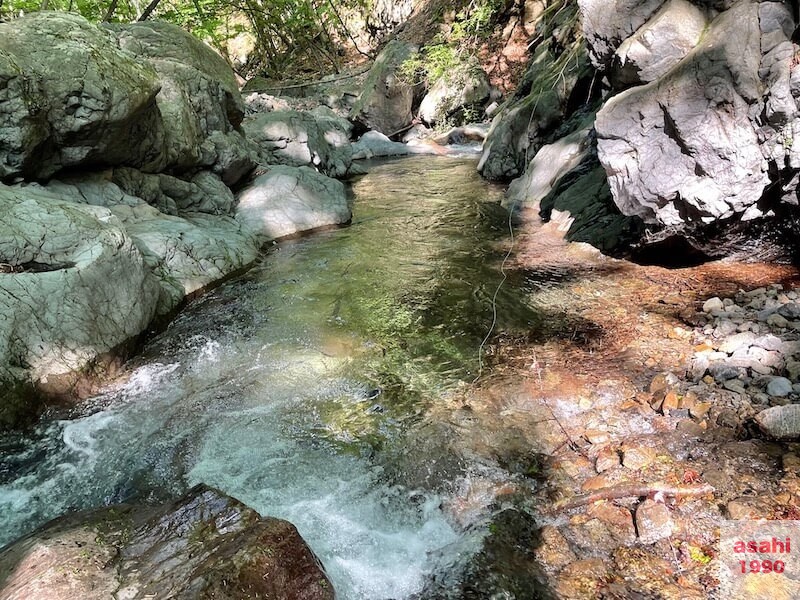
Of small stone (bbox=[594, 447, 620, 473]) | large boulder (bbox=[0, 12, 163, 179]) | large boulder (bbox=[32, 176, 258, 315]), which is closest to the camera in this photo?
small stone (bbox=[594, 447, 620, 473])

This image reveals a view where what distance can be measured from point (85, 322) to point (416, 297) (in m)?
3.47

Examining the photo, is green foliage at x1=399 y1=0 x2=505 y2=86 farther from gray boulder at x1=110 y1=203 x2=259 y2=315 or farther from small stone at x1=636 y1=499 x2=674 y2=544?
small stone at x1=636 y1=499 x2=674 y2=544

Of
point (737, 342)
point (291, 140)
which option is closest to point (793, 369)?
point (737, 342)

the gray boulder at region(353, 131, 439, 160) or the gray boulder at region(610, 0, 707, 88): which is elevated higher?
the gray boulder at region(610, 0, 707, 88)

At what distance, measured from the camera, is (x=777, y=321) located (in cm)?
407

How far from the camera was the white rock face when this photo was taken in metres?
4.22

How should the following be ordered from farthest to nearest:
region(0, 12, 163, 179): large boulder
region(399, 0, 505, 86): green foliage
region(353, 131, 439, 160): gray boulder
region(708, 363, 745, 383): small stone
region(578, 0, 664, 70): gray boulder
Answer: region(353, 131, 439, 160): gray boulder, region(399, 0, 505, 86): green foliage, region(0, 12, 163, 179): large boulder, region(578, 0, 664, 70): gray boulder, region(708, 363, 745, 383): small stone

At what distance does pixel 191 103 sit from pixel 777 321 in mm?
9672

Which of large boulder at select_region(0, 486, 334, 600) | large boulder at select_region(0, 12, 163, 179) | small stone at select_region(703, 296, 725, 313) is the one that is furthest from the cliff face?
large boulder at select_region(0, 12, 163, 179)

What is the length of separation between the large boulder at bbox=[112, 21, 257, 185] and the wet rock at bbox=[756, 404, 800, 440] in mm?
8664

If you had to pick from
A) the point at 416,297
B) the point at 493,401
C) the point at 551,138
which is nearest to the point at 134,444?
the point at 493,401

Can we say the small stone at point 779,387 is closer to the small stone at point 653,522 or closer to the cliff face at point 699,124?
the small stone at point 653,522

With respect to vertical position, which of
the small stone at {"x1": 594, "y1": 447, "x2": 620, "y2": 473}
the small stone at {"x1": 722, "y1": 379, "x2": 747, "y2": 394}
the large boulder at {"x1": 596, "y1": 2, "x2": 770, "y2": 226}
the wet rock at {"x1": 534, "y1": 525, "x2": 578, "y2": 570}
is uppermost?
the large boulder at {"x1": 596, "y1": 2, "x2": 770, "y2": 226}

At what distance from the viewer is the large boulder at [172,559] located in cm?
218
